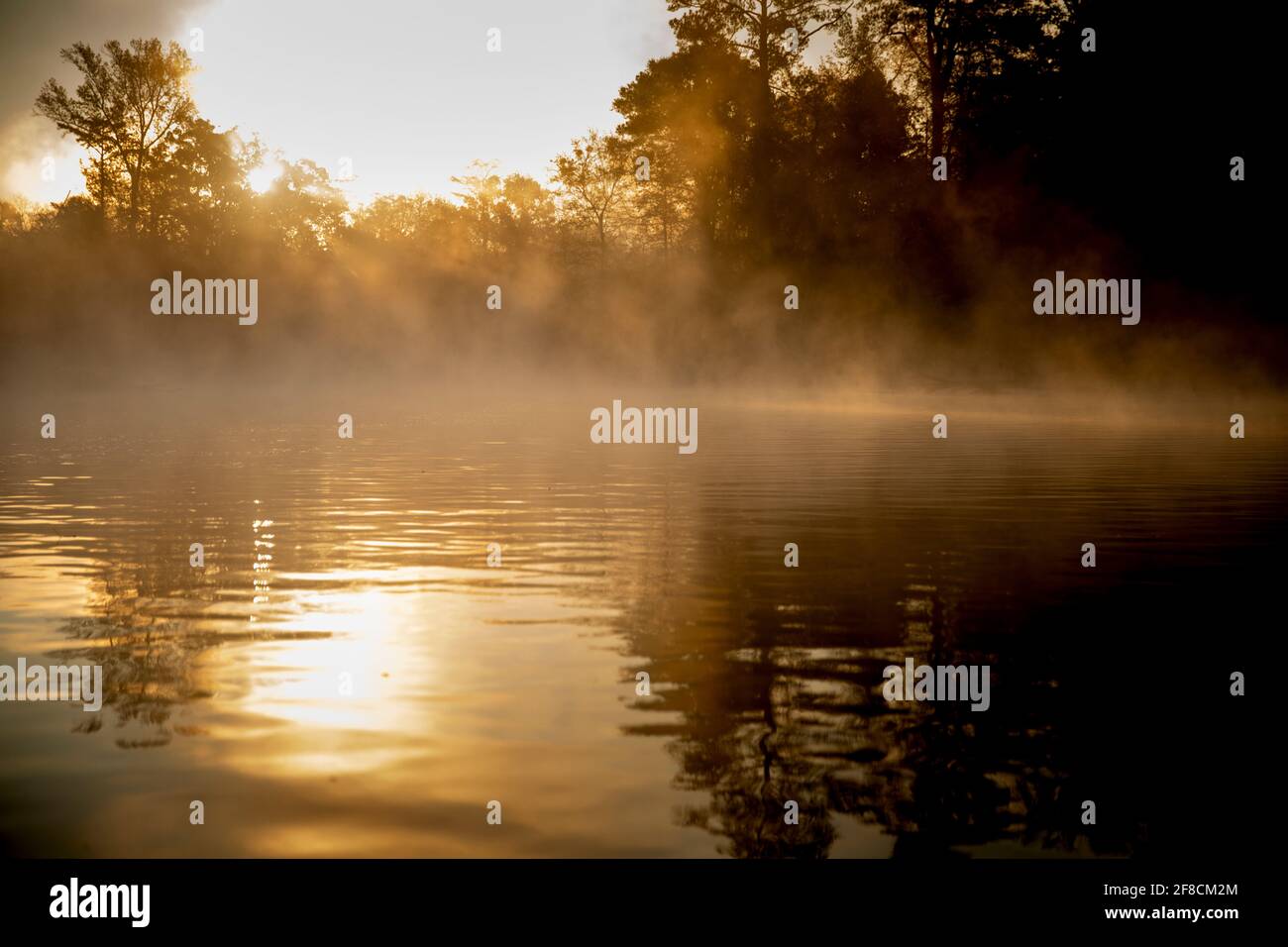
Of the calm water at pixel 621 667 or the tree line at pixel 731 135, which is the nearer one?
the calm water at pixel 621 667

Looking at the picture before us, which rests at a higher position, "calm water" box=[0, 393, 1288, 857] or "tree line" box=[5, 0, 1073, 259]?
"tree line" box=[5, 0, 1073, 259]

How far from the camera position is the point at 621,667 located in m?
9.27

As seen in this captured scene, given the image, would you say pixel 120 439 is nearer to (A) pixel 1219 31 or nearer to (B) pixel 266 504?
(B) pixel 266 504

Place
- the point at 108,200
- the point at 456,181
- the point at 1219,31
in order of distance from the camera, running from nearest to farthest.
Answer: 1. the point at 1219,31
2. the point at 108,200
3. the point at 456,181

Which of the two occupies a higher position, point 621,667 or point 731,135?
point 731,135

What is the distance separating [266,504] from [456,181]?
89.3m

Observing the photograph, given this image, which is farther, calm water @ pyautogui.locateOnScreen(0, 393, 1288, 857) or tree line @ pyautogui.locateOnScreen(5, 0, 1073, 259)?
tree line @ pyautogui.locateOnScreen(5, 0, 1073, 259)

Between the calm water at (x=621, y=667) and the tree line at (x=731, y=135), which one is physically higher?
the tree line at (x=731, y=135)

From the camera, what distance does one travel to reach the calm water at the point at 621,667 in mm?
6273

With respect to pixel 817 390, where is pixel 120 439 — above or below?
below

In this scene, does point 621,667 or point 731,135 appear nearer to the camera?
point 621,667

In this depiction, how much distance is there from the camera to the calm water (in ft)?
20.6

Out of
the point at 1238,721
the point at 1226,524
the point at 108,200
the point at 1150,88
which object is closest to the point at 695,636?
the point at 1238,721

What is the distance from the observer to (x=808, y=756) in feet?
23.5
